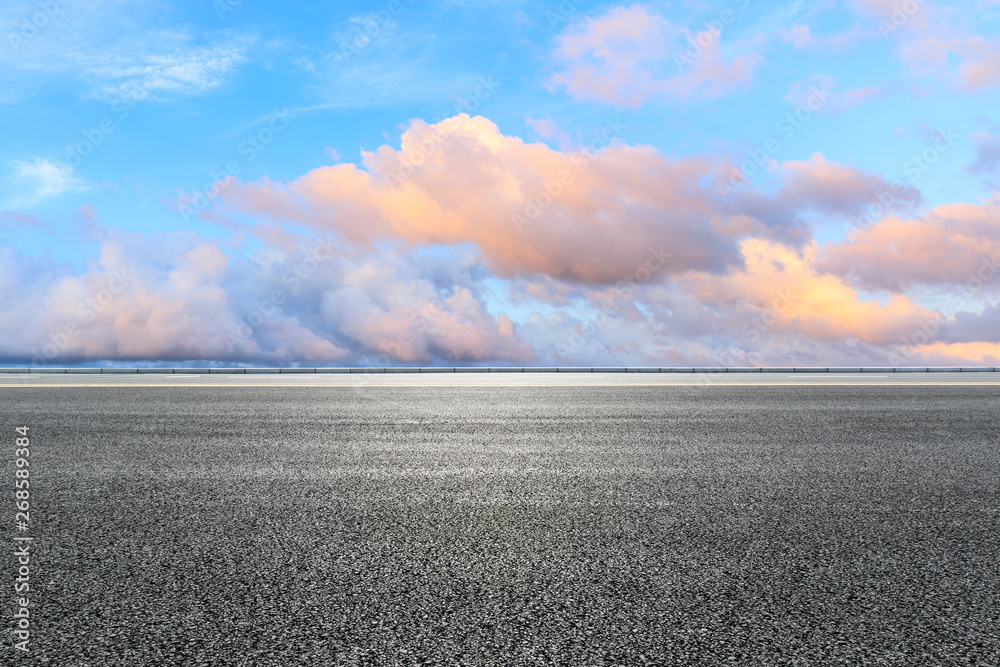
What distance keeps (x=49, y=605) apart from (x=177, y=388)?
506 inches

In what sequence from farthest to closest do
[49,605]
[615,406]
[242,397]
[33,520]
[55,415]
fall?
[242,397], [615,406], [55,415], [33,520], [49,605]

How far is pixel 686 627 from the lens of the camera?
8.66ft

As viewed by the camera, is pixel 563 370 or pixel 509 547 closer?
pixel 509 547

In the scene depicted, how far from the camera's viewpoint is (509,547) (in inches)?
142

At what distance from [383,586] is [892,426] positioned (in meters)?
8.00

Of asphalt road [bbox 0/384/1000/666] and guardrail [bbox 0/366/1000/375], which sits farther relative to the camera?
guardrail [bbox 0/366/1000/375]

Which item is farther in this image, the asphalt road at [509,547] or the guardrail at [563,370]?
the guardrail at [563,370]

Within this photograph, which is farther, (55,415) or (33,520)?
(55,415)

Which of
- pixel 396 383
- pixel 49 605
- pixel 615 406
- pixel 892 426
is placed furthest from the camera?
pixel 396 383

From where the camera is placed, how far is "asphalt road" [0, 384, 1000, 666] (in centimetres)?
255

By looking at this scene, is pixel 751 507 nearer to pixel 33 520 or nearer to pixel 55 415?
pixel 33 520

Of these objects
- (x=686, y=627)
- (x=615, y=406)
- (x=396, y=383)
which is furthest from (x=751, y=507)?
(x=396, y=383)

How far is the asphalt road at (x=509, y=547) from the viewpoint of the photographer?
8.38 ft

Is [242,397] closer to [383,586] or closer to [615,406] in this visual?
[615,406]
